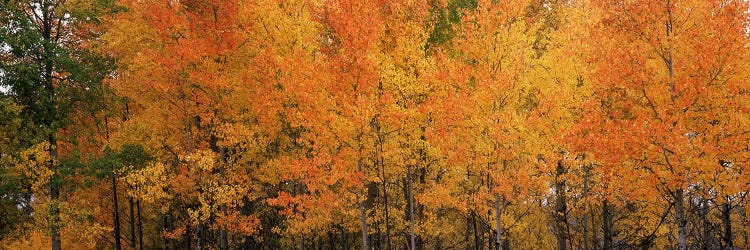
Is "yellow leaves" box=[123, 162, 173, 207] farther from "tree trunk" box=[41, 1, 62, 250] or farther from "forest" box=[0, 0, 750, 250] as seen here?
"tree trunk" box=[41, 1, 62, 250]

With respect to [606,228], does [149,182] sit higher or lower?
higher

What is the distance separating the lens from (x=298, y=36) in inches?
622

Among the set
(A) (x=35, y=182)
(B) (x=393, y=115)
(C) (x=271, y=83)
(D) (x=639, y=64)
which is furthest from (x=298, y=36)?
(D) (x=639, y=64)

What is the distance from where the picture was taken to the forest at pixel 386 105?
11344 mm

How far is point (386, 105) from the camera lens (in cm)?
1423

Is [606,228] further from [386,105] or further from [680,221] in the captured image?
[386,105]

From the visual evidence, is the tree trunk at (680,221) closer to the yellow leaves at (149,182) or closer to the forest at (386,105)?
the forest at (386,105)

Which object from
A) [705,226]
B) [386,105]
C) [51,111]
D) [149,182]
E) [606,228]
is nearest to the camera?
[51,111]

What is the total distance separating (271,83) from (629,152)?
9930 millimetres

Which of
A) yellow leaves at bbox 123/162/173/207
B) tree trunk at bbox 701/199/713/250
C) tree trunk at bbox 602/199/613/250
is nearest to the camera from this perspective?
tree trunk at bbox 701/199/713/250

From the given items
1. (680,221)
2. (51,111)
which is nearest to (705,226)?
(680,221)

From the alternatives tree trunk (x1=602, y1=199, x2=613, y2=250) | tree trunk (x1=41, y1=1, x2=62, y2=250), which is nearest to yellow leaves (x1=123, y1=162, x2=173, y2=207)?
tree trunk (x1=41, y1=1, x2=62, y2=250)

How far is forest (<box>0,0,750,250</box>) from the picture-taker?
37.2 ft

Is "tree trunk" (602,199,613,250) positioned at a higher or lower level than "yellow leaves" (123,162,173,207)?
lower
